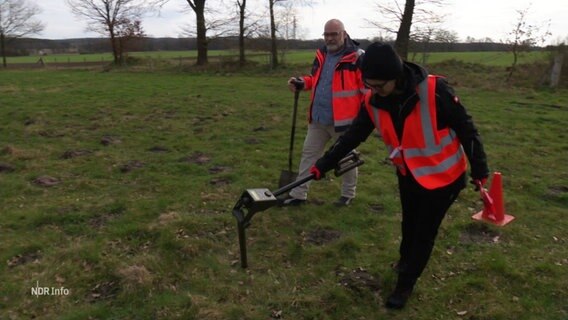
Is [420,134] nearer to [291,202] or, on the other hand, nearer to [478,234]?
[478,234]

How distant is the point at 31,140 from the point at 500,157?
9289 millimetres

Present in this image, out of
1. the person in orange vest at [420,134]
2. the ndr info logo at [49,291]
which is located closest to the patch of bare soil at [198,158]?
the ndr info logo at [49,291]

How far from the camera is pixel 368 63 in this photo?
3.27 m

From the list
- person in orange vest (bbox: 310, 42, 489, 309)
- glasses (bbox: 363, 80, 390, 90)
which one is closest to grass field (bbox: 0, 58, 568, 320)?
person in orange vest (bbox: 310, 42, 489, 309)

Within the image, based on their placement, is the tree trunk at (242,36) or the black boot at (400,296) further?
the tree trunk at (242,36)

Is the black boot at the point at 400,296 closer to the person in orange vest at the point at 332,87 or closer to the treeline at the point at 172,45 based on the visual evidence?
the person in orange vest at the point at 332,87

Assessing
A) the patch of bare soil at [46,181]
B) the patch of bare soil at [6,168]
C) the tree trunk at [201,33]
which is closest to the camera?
the patch of bare soil at [46,181]

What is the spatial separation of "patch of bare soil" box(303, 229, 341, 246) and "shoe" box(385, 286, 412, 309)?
1266mm

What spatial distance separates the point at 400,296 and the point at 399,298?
0.02 meters

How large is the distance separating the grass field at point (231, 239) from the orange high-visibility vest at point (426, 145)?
1.26m

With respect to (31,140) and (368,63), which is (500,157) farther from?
(31,140)

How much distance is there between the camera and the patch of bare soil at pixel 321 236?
5219mm

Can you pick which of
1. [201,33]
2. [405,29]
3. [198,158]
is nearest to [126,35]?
[201,33]

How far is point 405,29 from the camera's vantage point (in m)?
22.7
